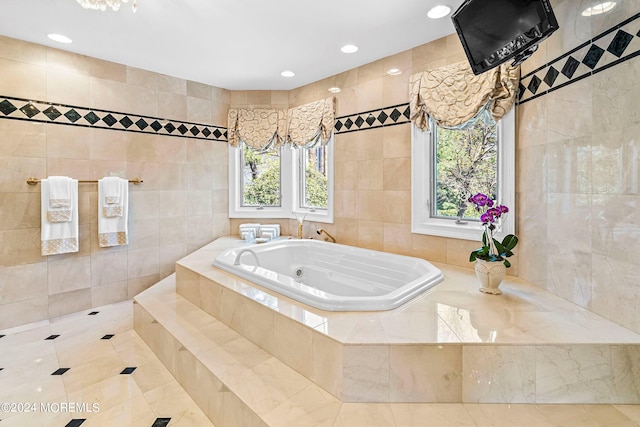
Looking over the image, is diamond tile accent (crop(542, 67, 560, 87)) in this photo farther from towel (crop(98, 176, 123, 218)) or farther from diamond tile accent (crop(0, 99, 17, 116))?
diamond tile accent (crop(0, 99, 17, 116))

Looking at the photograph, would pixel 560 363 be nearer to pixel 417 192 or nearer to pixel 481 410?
pixel 481 410

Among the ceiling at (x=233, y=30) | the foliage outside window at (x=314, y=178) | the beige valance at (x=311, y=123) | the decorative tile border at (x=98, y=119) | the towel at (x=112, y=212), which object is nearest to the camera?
the ceiling at (x=233, y=30)

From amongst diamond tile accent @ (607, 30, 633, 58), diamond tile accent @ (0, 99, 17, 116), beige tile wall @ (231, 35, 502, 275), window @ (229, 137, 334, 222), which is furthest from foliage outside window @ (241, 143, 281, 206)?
diamond tile accent @ (607, 30, 633, 58)

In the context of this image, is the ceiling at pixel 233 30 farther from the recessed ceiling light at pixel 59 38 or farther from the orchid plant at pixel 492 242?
the orchid plant at pixel 492 242

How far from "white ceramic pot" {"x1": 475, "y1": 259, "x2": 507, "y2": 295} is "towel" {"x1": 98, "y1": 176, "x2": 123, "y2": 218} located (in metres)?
3.20

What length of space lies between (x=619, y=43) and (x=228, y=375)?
2518mm

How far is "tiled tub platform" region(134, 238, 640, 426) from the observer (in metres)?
1.32

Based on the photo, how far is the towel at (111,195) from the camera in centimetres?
288

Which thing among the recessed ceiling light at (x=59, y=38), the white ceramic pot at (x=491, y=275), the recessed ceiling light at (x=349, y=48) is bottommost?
the white ceramic pot at (x=491, y=275)

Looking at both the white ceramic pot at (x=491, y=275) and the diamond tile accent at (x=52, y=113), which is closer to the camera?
the white ceramic pot at (x=491, y=275)

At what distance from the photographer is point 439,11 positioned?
2.15 metres

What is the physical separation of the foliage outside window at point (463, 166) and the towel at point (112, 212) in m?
2.98

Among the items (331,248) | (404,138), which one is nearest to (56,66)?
(331,248)

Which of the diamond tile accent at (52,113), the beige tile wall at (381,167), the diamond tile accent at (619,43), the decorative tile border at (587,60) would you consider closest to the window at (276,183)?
the beige tile wall at (381,167)
